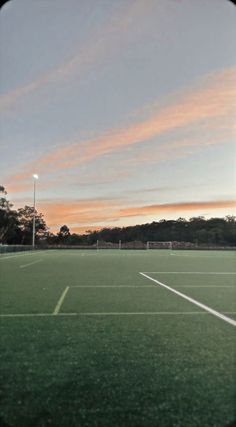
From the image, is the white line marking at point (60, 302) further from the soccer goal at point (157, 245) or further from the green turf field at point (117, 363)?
the soccer goal at point (157, 245)

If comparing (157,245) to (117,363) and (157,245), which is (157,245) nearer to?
(157,245)

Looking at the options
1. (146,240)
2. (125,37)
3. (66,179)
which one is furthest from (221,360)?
(146,240)

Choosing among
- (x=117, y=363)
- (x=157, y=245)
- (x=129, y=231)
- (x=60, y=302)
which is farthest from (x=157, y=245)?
(x=117, y=363)

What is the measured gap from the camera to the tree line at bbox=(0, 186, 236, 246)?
3262 centimetres

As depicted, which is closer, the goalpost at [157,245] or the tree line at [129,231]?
the tree line at [129,231]

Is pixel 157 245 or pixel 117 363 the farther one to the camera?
pixel 157 245

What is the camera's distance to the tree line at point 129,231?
1284 inches

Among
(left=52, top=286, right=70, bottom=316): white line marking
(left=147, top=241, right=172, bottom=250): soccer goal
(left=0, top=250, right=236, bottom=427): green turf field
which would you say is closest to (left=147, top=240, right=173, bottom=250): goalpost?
(left=147, top=241, right=172, bottom=250): soccer goal

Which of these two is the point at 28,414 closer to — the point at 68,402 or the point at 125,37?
the point at 68,402

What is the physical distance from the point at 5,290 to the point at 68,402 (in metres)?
6.13

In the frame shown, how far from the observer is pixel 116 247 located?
52.7 meters

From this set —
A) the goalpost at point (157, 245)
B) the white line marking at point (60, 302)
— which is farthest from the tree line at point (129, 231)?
the white line marking at point (60, 302)

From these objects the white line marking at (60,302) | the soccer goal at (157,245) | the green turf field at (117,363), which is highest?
the soccer goal at (157,245)

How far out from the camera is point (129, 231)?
52.7 metres
